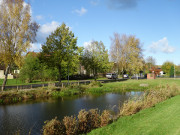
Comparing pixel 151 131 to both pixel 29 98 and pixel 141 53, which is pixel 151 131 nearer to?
pixel 29 98

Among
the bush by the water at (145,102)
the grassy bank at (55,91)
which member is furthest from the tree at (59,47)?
the bush by the water at (145,102)

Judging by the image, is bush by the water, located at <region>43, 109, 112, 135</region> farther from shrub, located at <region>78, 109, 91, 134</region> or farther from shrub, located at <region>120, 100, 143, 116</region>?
shrub, located at <region>120, 100, 143, 116</region>

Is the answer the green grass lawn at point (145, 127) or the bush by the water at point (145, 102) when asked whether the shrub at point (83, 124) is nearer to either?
the green grass lawn at point (145, 127)

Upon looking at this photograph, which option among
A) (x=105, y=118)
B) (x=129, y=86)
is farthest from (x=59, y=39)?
(x=105, y=118)

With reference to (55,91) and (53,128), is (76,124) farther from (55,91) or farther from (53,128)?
(55,91)

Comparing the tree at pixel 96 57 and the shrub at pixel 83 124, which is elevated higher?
the tree at pixel 96 57

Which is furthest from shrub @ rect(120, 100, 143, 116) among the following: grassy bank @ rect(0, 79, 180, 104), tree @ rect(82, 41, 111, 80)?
tree @ rect(82, 41, 111, 80)

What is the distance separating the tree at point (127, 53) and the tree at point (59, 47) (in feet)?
62.5

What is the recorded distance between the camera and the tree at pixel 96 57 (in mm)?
39844

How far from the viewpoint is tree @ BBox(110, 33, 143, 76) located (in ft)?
155

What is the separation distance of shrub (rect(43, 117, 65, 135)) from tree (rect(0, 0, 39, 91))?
1697 centimetres

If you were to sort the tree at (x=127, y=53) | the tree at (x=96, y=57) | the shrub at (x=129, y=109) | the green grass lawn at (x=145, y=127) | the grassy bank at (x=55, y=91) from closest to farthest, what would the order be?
the green grass lawn at (x=145, y=127) → the shrub at (x=129, y=109) → the grassy bank at (x=55, y=91) → the tree at (x=96, y=57) → the tree at (x=127, y=53)

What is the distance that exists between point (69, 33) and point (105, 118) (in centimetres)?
2492

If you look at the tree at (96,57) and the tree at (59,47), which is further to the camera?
the tree at (96,57)
